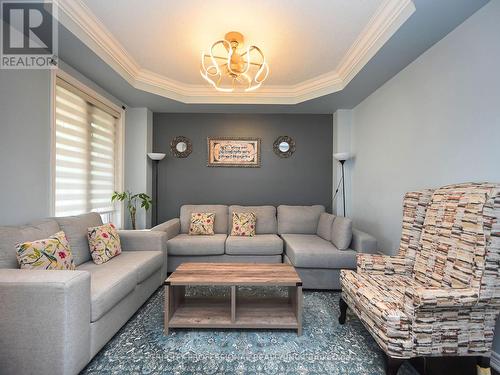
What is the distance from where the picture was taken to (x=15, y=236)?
1674mm

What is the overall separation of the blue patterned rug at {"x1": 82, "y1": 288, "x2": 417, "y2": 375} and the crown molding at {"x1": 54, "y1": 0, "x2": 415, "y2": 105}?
250 centimetres

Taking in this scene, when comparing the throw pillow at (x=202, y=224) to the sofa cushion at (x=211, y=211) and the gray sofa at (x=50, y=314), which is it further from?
the gray sofa at (x=50, y=314)

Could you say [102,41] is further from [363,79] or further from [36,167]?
[363,79]

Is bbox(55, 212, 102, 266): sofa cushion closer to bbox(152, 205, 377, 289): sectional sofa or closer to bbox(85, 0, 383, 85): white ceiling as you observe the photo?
bbox(152, 205, 377, 289): sectional sofa

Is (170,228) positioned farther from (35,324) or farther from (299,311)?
(299,311)

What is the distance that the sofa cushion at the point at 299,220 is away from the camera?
3648 millimetres

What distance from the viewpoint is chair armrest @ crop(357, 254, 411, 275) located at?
1.96m

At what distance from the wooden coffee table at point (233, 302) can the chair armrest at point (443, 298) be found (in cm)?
77

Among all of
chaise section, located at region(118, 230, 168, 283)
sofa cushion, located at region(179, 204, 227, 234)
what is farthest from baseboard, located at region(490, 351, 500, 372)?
sofa cushion, located at region(179, 204, 227, 234)

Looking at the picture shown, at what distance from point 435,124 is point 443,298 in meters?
1.56

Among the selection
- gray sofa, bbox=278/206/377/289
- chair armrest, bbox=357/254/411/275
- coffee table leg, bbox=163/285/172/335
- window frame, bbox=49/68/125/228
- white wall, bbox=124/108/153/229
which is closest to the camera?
coffee table leg, bbox=163/285/172/335

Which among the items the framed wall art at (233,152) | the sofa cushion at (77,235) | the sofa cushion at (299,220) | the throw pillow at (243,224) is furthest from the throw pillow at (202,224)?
the sofa cushion at (77,235)

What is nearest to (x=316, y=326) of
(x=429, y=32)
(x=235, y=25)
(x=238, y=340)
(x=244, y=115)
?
(x=238, y=340)

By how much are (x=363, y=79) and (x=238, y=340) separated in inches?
118
